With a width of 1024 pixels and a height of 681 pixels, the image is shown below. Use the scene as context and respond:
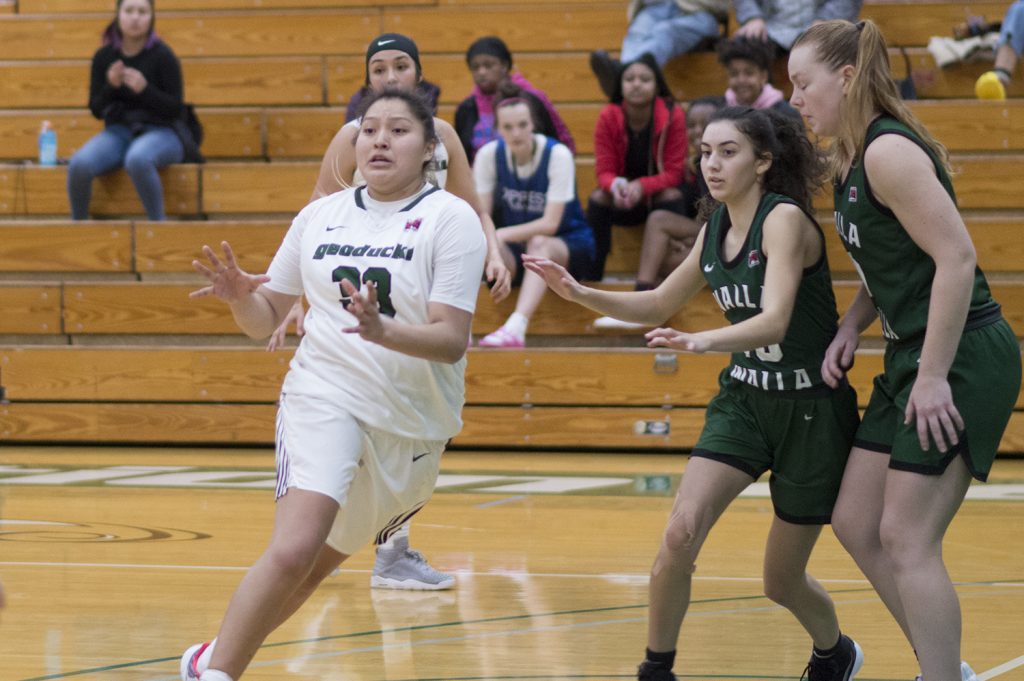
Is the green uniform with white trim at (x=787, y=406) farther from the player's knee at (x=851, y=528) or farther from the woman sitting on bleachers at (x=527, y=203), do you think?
the woman sitting on bleachers at (x=527, y=203)

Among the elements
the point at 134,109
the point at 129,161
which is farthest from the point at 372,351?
the point at 134,109

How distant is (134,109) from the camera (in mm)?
9305

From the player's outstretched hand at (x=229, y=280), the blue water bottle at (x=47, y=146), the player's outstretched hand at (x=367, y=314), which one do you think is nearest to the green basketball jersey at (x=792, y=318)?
the player's outstretched hand at (x=367, y=314)

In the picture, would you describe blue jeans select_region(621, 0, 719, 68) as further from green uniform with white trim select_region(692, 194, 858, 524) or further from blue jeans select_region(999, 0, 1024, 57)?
green uniform with white trim select_region(692, 194, 858, 524)

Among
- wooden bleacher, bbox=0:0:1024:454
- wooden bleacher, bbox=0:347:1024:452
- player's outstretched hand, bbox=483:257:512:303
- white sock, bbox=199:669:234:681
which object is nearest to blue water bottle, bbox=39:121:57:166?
wooden bleacher, bbox=0:0:1024:454

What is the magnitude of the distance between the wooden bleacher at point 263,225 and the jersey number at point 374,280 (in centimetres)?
474

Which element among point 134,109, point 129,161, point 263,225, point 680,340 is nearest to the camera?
point 680,340

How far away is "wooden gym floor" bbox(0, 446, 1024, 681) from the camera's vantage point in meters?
3.79

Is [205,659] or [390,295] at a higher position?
[390,295]

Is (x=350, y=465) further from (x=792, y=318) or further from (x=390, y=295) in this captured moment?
(x=792, y=318)

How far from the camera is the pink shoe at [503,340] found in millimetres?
8102

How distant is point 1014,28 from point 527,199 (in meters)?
3.27

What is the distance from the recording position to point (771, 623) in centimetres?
425

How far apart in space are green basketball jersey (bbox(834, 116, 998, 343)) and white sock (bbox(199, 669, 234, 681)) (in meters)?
1.55
